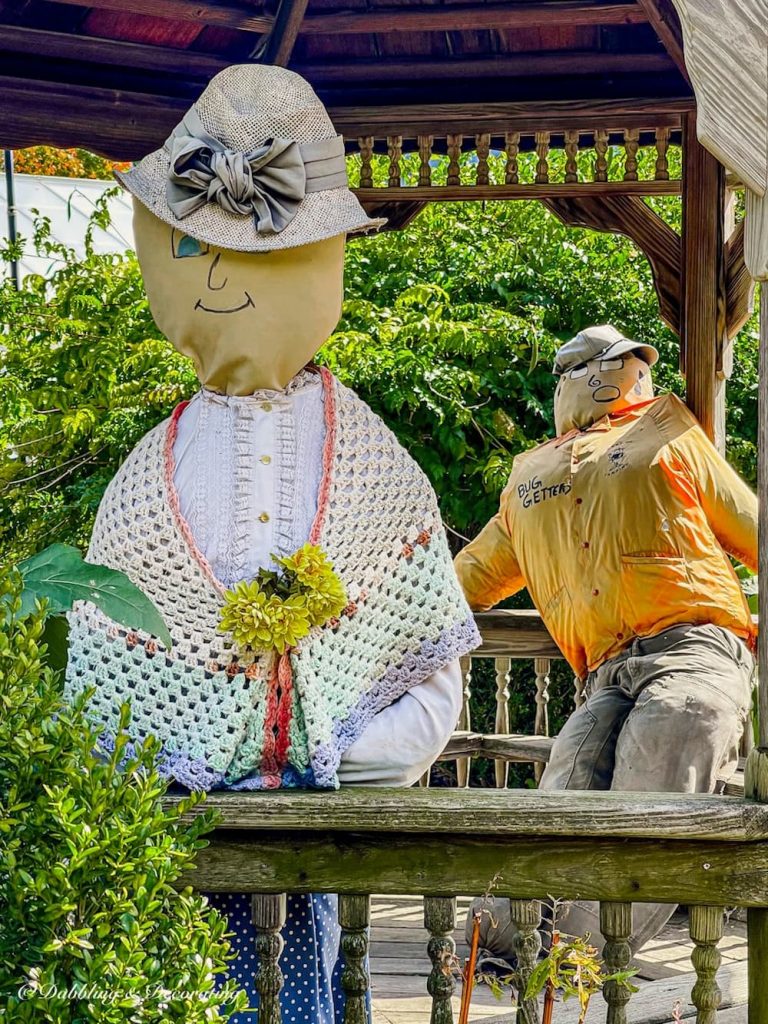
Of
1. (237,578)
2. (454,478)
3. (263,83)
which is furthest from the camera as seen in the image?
(454,478)

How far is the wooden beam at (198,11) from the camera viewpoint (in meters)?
3.49

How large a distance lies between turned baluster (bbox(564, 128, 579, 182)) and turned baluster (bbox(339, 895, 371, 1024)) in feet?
8.51

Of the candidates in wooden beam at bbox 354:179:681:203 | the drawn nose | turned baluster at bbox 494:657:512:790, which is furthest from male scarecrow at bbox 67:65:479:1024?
turned baluster at bbox 494:657:512:790

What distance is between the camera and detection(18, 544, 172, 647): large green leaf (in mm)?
2141

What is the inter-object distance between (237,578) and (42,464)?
417cm

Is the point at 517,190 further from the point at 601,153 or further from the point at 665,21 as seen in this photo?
the point at 665,21

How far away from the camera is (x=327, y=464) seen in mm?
2543

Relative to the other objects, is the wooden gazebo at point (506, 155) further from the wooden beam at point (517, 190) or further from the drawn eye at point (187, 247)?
the drawn eye at point (187, 247)

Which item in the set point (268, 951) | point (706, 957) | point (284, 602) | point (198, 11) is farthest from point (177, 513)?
point (198, 11)

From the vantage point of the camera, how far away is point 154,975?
1.74 m

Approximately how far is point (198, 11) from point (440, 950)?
2.43 metres

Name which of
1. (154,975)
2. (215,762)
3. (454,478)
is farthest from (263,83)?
(454,478)

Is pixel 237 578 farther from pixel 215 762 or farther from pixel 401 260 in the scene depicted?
pixel 401 260

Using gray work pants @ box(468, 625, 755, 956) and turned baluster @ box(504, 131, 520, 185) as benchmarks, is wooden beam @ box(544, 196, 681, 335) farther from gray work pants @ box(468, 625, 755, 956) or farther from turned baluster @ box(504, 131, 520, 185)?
gray work pants @ box(468, 625, 755, 956)
